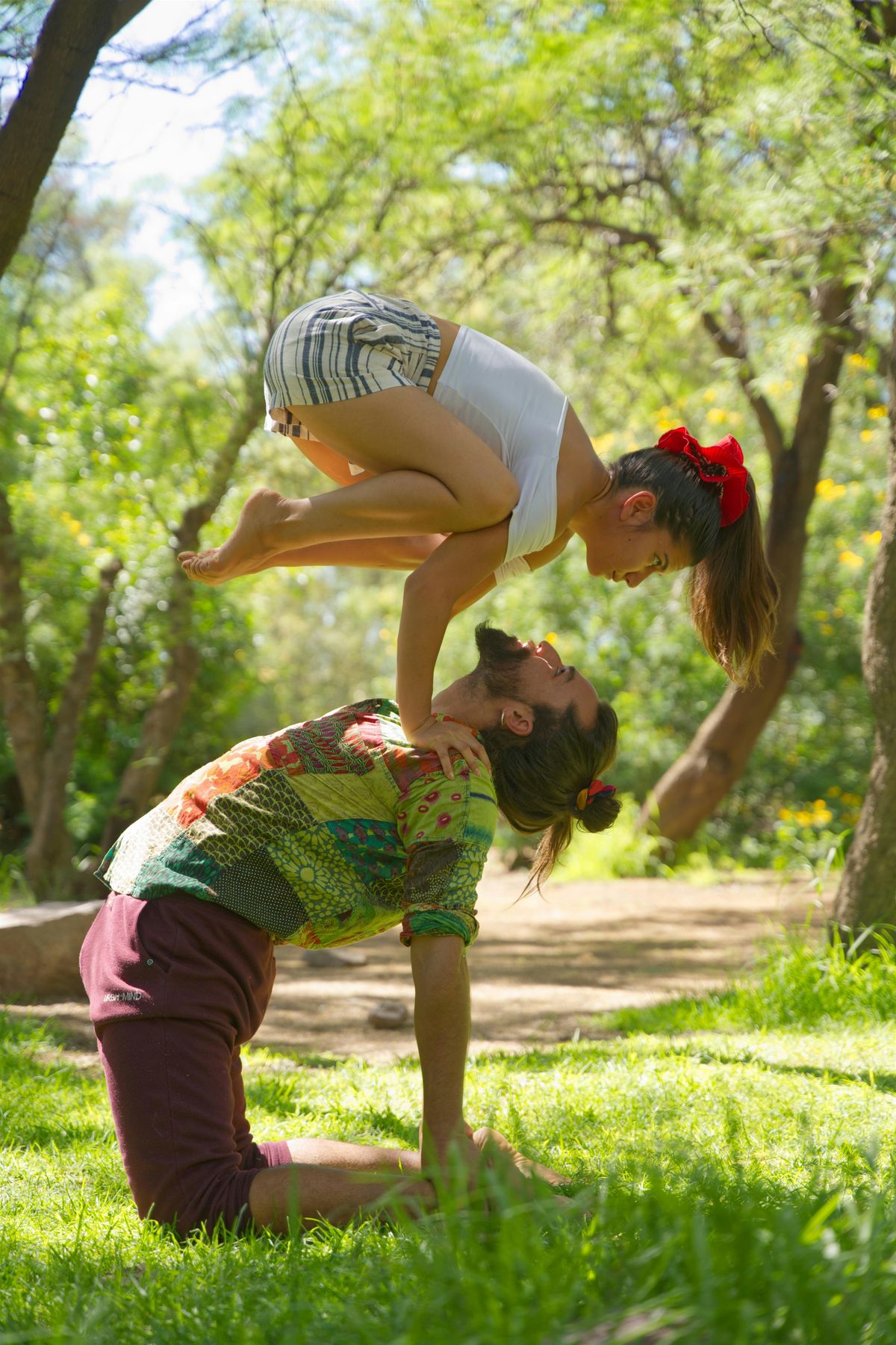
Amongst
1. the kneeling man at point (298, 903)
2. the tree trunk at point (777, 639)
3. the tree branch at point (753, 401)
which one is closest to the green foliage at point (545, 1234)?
the kneeling man at point (298, 903)

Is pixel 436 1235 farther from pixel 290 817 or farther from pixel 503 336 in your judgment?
pixel 503 336

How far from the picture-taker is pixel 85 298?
8.28 m

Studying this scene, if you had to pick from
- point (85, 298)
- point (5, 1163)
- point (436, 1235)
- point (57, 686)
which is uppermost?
point (85, 298)

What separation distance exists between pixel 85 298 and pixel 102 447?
72.3 inches

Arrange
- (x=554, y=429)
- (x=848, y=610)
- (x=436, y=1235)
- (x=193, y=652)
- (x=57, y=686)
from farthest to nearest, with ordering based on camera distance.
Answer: (x=848, y=610) → (x=57, y=686) → (x=193, y=652) → (x=554, y=429) → (x=436, y=1235)

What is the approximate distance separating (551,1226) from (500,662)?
1.16m

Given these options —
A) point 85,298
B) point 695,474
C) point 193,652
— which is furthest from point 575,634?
point 695,474

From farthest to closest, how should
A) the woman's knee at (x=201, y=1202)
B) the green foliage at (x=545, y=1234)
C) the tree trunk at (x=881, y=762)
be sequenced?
1. the tree trunk at (x=881, y=762)
2. the woman's knee at (x=201, y=1202)
3. the green foliage at (x=545, y=1234)

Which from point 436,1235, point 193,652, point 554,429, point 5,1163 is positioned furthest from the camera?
point 193,652

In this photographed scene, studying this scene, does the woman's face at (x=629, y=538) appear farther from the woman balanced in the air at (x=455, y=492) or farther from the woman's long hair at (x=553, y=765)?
the woman's long hair at (x=553, y=765)

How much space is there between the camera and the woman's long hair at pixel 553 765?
233 centimetres

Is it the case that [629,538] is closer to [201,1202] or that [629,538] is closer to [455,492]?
[455,492]

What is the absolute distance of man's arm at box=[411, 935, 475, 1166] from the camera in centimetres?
199

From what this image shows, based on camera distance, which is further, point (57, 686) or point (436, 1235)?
point (57, 686)
